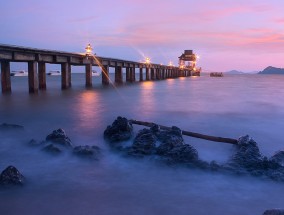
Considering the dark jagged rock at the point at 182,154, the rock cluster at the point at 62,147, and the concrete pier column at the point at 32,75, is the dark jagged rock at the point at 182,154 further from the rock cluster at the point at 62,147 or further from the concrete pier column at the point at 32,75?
the concrete pier column at the point at 32,75

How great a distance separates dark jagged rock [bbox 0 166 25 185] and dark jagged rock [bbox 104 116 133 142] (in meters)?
3.75

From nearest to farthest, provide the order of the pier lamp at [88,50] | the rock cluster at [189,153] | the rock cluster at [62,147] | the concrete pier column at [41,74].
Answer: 1. the rock cluster at [189,153]
2. the rock cluster at [62,147]
3. the concrete pier column at [41,74]
4. the pier lamp at [88,50]

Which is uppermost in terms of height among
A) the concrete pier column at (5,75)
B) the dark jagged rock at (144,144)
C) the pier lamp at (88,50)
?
the pier lamp at (88,50)

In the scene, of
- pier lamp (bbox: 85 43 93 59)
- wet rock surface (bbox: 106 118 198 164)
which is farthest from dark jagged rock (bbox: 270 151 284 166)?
pier lamp (bbox: 85 43 93 59)

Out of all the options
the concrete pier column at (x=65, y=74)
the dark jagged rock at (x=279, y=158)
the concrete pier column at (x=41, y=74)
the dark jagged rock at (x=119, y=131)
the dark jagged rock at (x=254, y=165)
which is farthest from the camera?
the concrete pier column at (x=65, y=74)

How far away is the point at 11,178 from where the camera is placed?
241 inches

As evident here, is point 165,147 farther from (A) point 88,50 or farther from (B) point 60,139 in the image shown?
(A) point 88,50

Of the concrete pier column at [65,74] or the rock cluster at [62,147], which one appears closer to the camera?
the rock cluster at [62,147]

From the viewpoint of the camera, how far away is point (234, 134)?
39.2ft

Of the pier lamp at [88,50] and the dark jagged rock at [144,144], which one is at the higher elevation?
the pier lamp at [88,50]

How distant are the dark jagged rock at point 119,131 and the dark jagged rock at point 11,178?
375 cm

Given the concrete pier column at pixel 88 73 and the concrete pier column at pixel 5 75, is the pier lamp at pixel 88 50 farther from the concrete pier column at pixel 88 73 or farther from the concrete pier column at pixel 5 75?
the concrete pier column at pixel 5 75

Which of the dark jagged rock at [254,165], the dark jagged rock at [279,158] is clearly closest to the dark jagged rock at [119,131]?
the dark jagged rock at [254,165]

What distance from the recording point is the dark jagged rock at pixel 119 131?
31.5 feet
